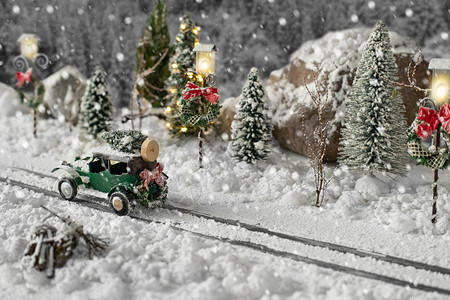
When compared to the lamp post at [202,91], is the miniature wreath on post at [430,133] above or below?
below


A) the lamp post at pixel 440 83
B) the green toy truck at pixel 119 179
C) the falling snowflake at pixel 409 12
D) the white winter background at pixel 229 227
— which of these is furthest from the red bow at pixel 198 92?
the falling snowflake at pixel 409 12

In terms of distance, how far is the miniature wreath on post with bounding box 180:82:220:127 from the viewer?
40.1ft

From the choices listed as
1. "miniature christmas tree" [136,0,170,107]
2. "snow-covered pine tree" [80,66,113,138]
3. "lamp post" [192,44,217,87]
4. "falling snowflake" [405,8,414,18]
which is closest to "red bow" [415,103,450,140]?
"lamp post" [192,44,217,87]

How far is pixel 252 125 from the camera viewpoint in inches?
513

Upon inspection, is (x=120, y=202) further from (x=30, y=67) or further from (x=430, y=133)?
(x=30, y=67)

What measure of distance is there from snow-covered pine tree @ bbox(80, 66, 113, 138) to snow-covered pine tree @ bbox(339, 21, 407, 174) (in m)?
9.13

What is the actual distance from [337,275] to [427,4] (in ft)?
50.7

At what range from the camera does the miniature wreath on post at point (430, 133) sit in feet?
29.1

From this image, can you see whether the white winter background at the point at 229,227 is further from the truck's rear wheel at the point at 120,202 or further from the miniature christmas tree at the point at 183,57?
the miniature christmas tree at the point at 183,57

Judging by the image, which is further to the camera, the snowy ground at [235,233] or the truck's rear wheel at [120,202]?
the truck's rear wheel at [120,202]

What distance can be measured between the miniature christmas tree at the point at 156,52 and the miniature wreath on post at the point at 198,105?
392 cm

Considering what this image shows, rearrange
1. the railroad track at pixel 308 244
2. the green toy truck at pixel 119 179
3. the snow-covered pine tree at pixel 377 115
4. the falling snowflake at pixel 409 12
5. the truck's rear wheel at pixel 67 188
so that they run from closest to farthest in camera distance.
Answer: the railroad track at pixel 308 244, the green toy truck at pixel 119 179, the truck's rear wheel at pixel 67 188, the snow-covered pine tree at pixel 377 115, the falling snowflake at pixel 409 12

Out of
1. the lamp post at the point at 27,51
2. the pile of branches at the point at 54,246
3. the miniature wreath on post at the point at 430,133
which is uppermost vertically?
the lamp post at the point at 27,51

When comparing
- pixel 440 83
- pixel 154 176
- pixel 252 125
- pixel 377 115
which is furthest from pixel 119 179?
pixel 440 83
